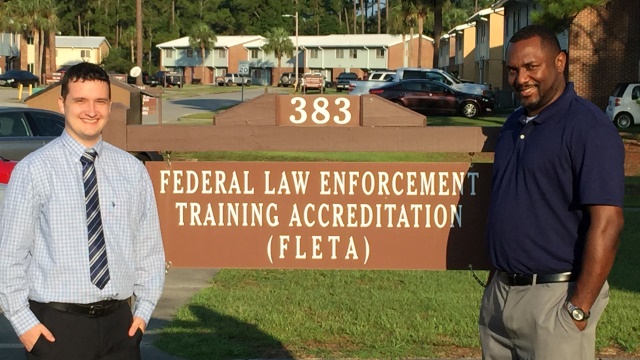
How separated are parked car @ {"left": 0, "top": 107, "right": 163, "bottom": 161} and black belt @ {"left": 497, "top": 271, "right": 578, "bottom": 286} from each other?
39.7ft

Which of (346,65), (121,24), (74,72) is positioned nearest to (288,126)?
(74,72)

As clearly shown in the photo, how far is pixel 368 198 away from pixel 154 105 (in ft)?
66.5

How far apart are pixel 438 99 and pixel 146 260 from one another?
37.0m

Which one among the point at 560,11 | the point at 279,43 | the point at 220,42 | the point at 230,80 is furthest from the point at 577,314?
the point at 220,42

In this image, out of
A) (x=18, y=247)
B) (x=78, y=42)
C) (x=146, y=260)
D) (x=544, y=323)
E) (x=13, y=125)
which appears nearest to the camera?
(x=18, y=247)

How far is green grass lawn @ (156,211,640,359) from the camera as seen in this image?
6.87 meters

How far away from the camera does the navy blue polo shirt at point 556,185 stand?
12.3 feet

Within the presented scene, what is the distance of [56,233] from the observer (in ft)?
12.5

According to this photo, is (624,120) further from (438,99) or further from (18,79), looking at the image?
(18,79)

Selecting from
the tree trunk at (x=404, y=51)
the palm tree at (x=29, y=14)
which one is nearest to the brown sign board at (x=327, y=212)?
the palm tree at (x=29, y=14)

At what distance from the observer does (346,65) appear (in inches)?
4267

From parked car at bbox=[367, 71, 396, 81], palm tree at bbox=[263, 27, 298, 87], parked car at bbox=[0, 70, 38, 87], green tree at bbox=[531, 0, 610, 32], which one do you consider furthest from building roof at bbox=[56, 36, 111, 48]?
green tree at bbox=[531, 0, 610, 32]

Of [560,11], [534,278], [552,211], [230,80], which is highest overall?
[560,11]

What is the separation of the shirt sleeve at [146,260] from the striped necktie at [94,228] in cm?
23
